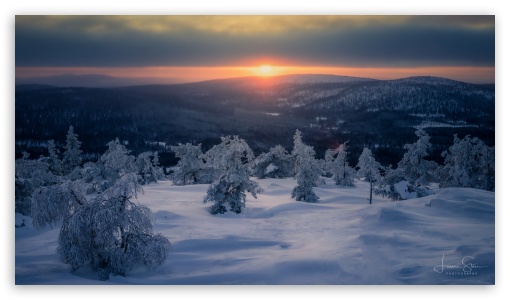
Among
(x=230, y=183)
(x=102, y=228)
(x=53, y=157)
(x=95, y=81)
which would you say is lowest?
(x=102, y=228)

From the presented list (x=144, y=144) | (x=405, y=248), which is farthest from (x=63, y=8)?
(x=405, y=248)

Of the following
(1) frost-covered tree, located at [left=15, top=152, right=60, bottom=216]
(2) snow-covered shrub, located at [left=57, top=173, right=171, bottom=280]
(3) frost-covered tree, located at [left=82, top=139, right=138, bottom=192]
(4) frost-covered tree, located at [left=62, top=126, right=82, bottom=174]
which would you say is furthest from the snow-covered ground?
(3) frost-covered tree, located at [left=82, top=139, right=138, bottom=192]

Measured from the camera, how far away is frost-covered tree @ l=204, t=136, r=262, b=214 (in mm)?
16859

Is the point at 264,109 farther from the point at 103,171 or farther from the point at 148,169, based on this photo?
the point at 148,169

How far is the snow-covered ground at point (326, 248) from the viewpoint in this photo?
10.5 m

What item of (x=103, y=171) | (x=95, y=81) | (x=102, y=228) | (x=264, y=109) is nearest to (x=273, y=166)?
(x=103, y=171)

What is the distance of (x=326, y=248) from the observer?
1150cm

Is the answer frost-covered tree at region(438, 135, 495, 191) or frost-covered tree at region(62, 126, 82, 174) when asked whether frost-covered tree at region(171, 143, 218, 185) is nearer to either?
frost-covered tree at region(62, 126, 82, 174)

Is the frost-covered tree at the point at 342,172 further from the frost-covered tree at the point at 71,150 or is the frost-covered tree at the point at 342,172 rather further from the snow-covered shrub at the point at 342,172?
the frost-covered tree at the point at 71,150

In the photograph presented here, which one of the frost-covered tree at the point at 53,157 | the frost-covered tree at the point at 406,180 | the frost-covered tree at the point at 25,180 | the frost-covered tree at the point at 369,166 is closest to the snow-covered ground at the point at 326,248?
the frost-covered tree at the point at 25,180

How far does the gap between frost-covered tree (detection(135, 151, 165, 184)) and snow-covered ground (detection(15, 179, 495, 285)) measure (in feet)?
26.2

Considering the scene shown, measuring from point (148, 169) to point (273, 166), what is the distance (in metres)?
9.50

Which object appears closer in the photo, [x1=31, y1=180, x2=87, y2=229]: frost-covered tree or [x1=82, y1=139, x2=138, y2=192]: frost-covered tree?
[x1=31, y1=180, x2=87, y2=229]: frost-covered tree

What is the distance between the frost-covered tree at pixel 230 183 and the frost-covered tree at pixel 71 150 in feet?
18.8
